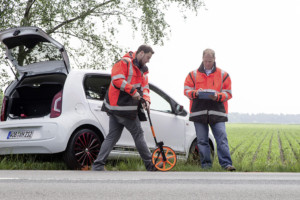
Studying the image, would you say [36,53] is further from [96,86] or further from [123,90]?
[123,90]

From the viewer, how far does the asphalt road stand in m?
4.42

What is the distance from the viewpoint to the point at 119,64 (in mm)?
6715

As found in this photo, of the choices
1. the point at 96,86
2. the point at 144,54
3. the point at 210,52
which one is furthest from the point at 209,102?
the point at 96,86

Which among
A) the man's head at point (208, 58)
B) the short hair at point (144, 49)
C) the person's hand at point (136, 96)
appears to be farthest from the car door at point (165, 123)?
the short hair at point (144, 49)

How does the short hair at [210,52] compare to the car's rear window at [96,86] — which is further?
the short hair at [210,52]

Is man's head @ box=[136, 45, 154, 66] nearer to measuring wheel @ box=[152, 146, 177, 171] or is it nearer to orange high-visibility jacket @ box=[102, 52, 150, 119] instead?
orange high-visibility jacket @ box=[102, 52, 150, 119]

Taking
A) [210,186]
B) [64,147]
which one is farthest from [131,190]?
[64,147]

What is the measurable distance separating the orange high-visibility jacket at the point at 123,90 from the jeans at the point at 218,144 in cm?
141

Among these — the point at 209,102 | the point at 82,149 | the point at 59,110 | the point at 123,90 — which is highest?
the point at 123,90

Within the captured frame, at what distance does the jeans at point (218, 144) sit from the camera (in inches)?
299

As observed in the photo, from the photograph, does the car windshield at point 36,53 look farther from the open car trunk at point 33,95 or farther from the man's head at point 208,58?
the man's head at point 208,58

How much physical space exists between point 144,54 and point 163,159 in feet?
5.32

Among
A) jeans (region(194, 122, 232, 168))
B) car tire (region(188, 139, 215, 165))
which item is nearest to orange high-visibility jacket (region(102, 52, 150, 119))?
jeans (region(194, 122, 232, 168))

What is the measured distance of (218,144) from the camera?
25.1 ft
